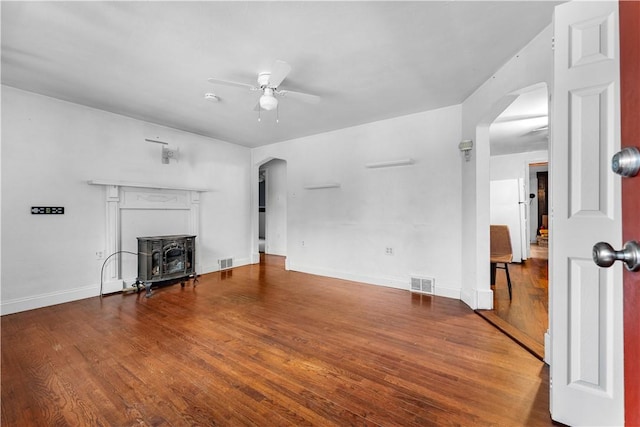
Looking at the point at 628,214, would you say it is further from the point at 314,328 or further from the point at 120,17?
the point at 120,17

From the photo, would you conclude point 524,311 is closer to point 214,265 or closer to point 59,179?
point 214,265

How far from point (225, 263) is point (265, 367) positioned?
387 centimetres

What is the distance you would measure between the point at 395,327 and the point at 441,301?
118cm

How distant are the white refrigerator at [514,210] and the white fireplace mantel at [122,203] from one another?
23.6 feet

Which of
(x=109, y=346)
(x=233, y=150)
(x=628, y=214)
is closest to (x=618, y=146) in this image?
(x=628, y=214)

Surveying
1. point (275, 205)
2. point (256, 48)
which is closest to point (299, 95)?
point (256, 48)

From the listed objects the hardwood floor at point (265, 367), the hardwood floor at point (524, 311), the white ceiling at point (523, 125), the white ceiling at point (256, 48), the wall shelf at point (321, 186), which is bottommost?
the hardwood floor at point (265, 367)

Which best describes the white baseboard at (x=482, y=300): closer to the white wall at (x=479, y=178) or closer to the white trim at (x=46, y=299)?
the white wall at (x=479, y=178)

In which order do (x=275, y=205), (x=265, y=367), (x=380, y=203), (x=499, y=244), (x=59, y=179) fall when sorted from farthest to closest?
(x=275, y=205), (x=380, y=203), (x=499, y=244), (x=59, y=179), (x=265, y=367)

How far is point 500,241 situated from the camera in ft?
13.4

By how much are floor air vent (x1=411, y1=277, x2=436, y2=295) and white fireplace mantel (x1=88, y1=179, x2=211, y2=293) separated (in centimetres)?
425

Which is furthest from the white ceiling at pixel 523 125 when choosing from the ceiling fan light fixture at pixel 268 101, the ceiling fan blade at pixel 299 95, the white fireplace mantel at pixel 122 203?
the white fireplace mantel at pixel 122 203

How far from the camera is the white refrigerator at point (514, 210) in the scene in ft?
21.3

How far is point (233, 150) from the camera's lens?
231 inches
